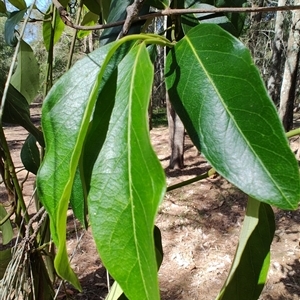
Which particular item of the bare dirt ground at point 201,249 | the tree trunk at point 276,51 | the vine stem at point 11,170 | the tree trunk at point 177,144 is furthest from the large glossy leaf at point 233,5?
the tree trunk at point 276,51

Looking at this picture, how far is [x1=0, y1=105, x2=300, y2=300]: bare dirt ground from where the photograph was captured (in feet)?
6.75

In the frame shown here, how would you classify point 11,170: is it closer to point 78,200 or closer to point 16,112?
point 16,112

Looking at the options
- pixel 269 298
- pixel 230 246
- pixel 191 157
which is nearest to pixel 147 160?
pixel 269 298

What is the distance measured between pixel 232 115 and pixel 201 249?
2.34 metres

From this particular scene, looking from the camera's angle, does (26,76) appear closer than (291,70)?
Yes

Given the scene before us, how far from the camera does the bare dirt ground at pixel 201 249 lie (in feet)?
6.75

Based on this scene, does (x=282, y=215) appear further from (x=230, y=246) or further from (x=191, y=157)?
(x=191, y=157)

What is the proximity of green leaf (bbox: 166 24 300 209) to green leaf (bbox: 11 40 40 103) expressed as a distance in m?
0.44

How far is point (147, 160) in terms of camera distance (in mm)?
231

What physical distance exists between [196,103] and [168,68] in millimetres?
49

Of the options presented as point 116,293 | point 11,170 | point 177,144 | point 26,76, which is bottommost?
point 177,144

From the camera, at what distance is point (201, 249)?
8.12 feet

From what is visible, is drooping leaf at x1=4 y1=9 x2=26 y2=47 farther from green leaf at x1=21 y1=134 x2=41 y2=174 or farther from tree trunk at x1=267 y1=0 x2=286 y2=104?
tree trunk at x1=267 y1=0 x2=286 y2=104

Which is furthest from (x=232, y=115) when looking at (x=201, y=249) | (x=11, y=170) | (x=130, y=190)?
(x=201, y=249)
